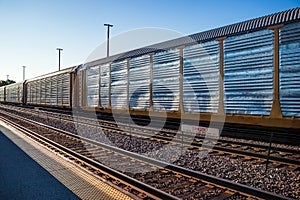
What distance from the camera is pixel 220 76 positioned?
907 cm

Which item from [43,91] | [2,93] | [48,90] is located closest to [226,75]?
[48,90]

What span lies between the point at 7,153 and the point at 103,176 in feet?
13.0

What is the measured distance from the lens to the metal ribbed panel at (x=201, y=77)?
30.3 ft

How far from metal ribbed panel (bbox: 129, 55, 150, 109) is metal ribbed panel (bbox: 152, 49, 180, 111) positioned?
499mm

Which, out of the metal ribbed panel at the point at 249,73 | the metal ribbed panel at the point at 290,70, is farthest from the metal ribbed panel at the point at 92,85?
the metal ribbed panel at the point at 290,70

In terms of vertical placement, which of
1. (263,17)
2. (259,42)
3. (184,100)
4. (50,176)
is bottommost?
(50,176)

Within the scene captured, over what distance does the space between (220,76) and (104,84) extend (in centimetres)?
806

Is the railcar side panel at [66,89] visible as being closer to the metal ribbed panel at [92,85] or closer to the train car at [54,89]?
the train car at [54,89]

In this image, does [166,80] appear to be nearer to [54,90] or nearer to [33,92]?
[54,90]

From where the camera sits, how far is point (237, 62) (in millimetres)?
8570

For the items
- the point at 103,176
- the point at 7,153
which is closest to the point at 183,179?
the point at 103,176

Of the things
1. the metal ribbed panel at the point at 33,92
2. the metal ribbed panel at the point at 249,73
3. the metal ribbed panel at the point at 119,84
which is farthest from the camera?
the metal ribbed panel at the point at 33,92

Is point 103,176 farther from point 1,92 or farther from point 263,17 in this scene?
point 1,92

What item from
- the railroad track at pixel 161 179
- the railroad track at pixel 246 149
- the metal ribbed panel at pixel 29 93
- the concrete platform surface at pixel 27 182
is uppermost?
the metal ribbed panel at pixel 29 93
